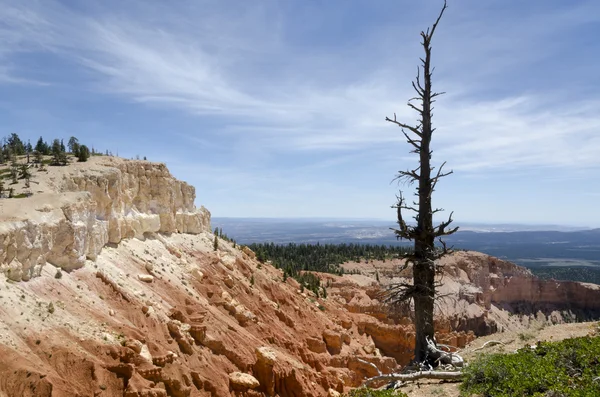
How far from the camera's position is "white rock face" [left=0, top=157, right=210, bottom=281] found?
66.4 ft

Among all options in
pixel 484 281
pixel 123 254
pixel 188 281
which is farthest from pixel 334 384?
pixel 484 281

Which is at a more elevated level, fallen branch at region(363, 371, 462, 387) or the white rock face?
the white rock face

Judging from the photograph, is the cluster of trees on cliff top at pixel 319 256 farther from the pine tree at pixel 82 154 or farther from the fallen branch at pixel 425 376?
the fallen branch at pixel 425 376

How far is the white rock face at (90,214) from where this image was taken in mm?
20234

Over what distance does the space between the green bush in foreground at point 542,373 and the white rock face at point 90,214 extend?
2066cm

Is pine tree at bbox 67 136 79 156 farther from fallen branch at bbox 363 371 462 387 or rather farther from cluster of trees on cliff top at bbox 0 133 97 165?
fallen branch at bbox 363 371 462 387

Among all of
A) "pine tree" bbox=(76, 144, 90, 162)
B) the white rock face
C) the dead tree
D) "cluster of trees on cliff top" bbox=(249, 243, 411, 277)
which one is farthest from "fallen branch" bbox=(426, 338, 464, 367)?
"cluster of trees on cliff top" bbox=(249, 243, 411, 277)

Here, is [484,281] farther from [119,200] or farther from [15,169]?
[15,169]

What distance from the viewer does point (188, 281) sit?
34.0m

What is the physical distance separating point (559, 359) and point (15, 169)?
33398 millimetres

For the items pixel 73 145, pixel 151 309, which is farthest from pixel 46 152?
pixel 151 309

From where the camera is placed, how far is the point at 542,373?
21.2 feet

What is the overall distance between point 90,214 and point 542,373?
26568 mm

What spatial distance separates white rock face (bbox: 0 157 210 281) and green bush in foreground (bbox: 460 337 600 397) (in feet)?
67.8
